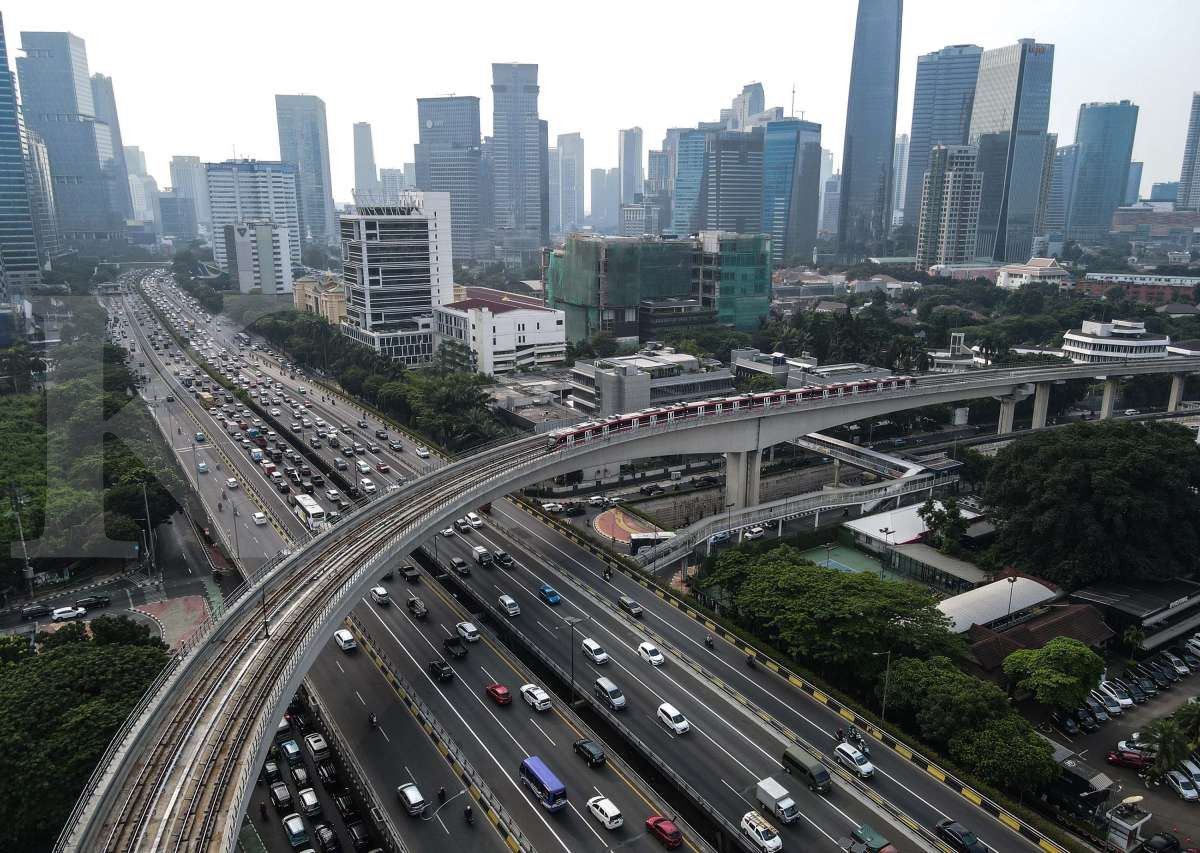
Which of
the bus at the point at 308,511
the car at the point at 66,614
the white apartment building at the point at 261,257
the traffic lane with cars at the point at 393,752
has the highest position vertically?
the white apartment building at the point at 261,257

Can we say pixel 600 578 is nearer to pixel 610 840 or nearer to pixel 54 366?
pixel 610 840

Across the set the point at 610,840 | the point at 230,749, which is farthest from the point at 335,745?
the point at 610,840

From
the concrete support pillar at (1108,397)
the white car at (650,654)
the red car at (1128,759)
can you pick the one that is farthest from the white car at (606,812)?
the concrete support pillar at (1108,397)

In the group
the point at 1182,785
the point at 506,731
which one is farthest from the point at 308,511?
the point at 1182,785

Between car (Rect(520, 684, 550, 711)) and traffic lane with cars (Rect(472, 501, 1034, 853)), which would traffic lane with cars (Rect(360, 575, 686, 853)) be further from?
traffic lane with cars (Rect(472, 501, 1034, 853))

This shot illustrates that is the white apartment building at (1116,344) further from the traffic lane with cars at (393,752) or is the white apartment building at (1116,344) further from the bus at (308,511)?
the traffic lane with cars at (393,752)

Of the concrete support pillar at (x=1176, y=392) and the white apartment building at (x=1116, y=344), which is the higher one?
the white apartment building at (x=1116, y=344)

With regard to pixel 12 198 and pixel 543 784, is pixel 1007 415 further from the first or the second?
pixel 12 198

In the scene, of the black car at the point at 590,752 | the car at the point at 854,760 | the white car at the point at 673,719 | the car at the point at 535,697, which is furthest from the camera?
the car at the point at 535,697
